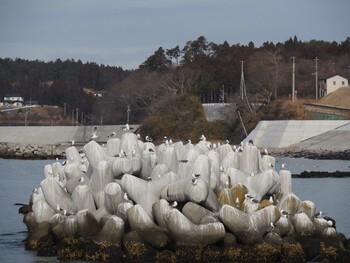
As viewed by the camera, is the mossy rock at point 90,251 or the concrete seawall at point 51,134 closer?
the mossy rock at point 90,251

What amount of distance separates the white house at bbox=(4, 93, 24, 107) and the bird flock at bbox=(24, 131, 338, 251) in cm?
15357

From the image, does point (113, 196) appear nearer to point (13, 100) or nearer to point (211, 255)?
point (211, 255)

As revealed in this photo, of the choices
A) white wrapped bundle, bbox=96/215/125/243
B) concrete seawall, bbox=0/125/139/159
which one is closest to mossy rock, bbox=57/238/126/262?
white wrapped bundle, bbox=96/215/125/243

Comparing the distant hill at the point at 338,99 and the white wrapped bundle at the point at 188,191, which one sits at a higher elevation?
the distant hill at the point at 338,99

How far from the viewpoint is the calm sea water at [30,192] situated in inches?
1054

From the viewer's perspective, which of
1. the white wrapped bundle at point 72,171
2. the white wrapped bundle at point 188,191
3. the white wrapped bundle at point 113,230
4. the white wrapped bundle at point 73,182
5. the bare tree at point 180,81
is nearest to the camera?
the white wrapped bundle at point 113,230

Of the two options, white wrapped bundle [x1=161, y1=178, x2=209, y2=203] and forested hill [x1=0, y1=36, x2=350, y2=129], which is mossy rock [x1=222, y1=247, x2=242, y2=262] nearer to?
white wrapped bundle [x1=161, y1=178, x2=209, y2=203]

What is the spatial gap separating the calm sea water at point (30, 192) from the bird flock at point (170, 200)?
0.96 metres

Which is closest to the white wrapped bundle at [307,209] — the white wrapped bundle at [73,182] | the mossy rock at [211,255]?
the mossy rock at [211,255]

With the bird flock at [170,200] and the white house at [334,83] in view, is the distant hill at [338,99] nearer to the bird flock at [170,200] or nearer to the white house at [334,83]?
the white house at [334,83]

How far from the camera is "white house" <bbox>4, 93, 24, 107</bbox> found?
18438 cm

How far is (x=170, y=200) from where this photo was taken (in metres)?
24.9

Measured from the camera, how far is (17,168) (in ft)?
219

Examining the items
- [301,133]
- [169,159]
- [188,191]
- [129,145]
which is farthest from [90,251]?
[301,133]
